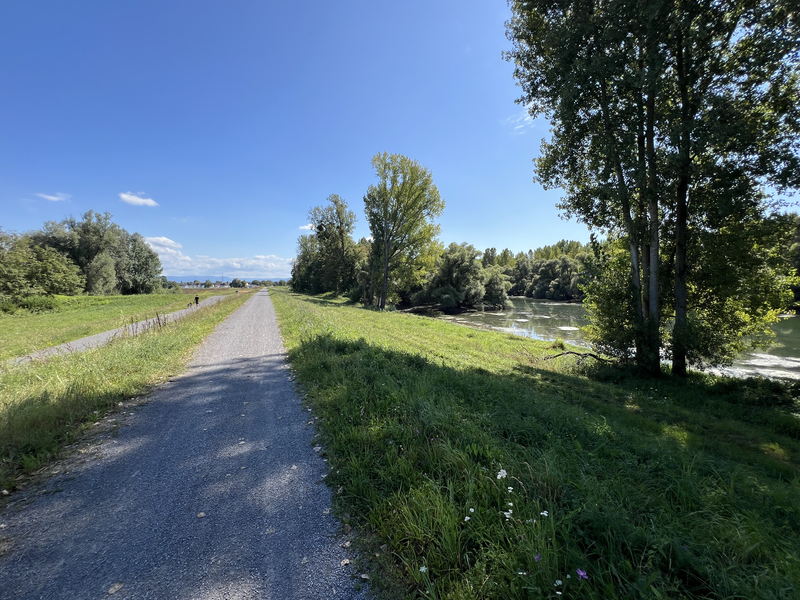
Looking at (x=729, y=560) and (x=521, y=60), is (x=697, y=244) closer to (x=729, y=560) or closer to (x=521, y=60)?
(x=521, y=60)

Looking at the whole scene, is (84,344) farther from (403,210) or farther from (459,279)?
(459,279)

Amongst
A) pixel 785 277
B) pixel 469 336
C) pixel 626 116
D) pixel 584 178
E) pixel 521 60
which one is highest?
pixel 521 60

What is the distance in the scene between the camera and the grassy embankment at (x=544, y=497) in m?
2.13

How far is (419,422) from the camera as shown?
4391 millimetres

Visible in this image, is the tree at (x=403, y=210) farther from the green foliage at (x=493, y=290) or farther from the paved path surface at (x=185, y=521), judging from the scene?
the paved path surface at (x=185, y=521)

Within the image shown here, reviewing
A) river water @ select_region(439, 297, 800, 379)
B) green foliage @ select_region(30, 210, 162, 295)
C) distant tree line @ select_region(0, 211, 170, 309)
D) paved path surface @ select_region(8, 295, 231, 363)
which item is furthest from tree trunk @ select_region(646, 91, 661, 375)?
green foliage @ select_region(30, 210, 162, 295)

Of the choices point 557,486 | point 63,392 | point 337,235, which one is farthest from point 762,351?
point 337,235

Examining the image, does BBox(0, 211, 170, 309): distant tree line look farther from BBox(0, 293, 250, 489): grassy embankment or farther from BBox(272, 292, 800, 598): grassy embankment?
BBox(272, 292, 800, 598): grassy embankment

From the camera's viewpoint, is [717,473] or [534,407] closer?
[717,473]

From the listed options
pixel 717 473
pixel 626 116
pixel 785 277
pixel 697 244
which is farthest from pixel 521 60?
pixel 717 473

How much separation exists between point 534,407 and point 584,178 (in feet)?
33.9

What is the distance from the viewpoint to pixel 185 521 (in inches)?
114

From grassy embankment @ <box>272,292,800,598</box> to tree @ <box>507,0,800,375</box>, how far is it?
18.4 feet

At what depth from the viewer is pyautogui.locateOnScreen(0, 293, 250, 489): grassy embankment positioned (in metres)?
4.03
